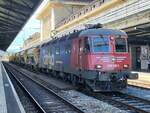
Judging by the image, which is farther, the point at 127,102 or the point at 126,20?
the point at 126,20

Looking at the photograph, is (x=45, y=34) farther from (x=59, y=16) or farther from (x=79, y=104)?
(x=79, y=104)

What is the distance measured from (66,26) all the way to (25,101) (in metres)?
40.5

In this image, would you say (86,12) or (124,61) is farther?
(86,12)

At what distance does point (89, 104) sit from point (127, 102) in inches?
57.5

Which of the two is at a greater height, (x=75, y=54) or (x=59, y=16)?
(x=59, y=16)

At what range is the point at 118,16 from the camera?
34.3m

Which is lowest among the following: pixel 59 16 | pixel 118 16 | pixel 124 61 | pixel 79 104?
pixel 79 104

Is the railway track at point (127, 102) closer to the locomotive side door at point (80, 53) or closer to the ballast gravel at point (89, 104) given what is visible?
the ballast gravel at point (89, 104)

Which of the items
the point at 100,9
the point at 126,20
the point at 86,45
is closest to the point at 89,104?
the point at 86,45

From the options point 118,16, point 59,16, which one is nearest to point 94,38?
point 118,16

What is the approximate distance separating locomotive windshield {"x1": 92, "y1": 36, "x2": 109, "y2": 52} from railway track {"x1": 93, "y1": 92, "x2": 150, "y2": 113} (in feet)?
6.40

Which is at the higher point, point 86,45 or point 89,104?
point 86,45

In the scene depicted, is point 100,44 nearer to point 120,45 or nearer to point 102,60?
point 102,60

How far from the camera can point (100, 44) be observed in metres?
17.5
